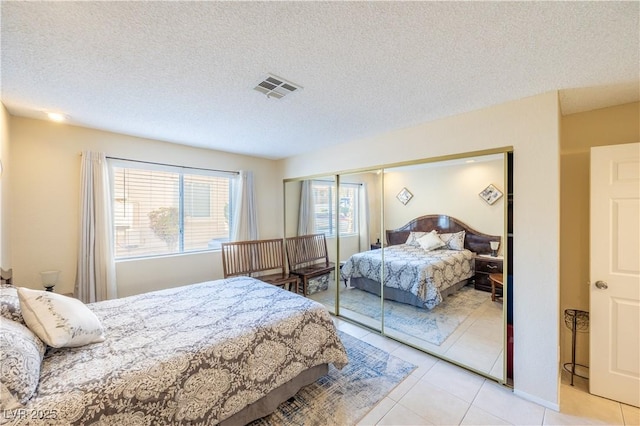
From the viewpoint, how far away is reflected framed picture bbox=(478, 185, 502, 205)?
227 cm

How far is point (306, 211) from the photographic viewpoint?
4344 millimetres

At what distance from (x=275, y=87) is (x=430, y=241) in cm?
223

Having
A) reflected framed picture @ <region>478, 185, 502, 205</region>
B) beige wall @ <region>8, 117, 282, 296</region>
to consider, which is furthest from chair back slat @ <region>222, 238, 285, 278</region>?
reflected framed picture @ <region>478, 185, 502, 205</region>

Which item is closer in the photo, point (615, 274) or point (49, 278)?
point (615, 274)

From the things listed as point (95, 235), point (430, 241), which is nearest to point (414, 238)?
point (430, 241)

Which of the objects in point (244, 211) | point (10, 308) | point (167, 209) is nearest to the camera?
point (10, 308)

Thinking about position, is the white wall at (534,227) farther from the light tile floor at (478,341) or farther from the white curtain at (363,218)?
the white curtain at (363,218)

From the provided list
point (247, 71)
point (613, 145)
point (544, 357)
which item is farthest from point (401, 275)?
point (247, 71)

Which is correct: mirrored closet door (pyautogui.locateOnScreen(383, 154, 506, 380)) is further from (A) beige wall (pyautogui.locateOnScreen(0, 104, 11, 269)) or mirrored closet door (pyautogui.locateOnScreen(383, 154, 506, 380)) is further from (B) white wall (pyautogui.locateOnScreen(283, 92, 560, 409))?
(A) beige wall (pyautogui.locateOnScreen(0, 104, 11, 269))

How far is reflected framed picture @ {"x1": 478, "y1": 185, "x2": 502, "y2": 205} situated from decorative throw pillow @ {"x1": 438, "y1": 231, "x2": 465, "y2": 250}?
0.41 m

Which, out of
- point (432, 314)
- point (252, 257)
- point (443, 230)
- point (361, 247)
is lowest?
point (432, 314)

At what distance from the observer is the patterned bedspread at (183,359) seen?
1232mm

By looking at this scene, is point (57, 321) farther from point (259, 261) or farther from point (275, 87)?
point (259, 261)

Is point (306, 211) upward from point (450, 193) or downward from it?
downward
